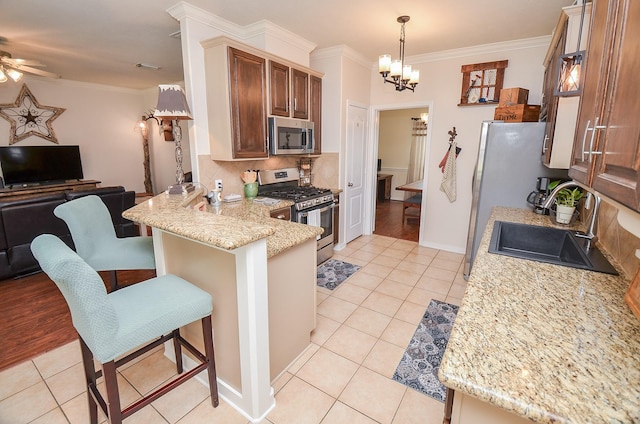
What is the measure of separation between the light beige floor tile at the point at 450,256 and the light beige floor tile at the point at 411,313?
56.9 inches

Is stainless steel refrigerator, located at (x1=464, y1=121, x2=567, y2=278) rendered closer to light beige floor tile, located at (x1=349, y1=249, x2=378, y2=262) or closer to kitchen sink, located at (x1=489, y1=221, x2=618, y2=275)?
kitchen sink, located at (x1=489, y1=221, x2=618, y2=275)

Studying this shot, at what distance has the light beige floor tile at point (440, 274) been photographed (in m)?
3.41

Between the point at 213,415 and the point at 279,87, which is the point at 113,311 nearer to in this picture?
the point at 213,415

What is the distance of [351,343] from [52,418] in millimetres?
1830

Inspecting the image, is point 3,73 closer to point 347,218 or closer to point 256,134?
point 256,134

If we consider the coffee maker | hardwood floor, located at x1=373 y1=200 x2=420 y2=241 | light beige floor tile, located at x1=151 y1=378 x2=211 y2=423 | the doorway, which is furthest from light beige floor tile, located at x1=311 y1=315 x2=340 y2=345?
the doorway

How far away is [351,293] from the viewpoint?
3047 millimetres

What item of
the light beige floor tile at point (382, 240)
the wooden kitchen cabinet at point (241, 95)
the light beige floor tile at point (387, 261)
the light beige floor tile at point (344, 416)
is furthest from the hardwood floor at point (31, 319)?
the light beige floor tile at point (382, 240)

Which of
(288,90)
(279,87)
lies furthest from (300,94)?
(279,87)

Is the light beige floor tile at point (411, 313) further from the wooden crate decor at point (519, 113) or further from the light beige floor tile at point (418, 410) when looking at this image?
the wooden crate decor at point (519, 113)

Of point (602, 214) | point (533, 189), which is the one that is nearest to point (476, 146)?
point (533, 189)

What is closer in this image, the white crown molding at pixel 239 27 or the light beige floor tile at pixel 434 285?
the white crown molding at pixel 239 27

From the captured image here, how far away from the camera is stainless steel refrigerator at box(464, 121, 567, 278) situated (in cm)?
272

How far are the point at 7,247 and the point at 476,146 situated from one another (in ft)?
18.3
